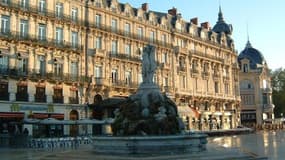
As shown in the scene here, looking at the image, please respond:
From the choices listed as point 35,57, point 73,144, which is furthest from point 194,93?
point 73,144

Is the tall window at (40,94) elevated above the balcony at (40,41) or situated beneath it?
situated beneath

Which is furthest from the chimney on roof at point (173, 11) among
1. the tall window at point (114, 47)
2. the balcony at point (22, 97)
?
the balcony at point (22, 97)

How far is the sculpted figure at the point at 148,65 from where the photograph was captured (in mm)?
20466

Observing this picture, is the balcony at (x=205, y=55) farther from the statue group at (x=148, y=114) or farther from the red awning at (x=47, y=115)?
the statue group at (x=148, y=114)

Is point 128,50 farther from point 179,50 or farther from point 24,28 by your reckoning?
point 24,28

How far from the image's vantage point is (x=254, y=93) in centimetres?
7369

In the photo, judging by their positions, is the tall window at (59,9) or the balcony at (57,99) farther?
the tall window at (59,9)

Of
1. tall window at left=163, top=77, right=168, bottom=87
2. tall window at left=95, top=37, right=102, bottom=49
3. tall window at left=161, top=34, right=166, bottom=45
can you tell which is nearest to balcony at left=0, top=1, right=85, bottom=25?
tall window at left=95, top=37, right=102, bottom=49

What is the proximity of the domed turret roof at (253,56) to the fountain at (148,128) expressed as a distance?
58.0m

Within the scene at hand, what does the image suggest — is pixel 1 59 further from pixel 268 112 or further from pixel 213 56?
pixel 268 112

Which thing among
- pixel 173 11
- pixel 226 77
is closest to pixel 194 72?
pixel 173 11

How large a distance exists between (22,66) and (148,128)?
18.9 metres

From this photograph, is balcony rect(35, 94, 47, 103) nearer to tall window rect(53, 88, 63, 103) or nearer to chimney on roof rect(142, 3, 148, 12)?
tall window rect(53, 88, 63, 103)

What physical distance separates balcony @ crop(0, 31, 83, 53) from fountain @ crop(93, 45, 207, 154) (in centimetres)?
1644
